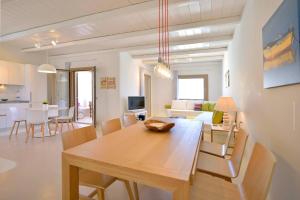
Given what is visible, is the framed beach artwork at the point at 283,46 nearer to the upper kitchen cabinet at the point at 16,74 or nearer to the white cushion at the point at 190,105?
the white cushion at the point at 190,105

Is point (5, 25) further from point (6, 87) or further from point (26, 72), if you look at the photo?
point (6, 87)

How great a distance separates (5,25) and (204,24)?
430 centimetres

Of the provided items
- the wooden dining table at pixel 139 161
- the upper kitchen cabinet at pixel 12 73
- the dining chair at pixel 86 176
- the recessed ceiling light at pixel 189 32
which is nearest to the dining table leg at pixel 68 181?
the wooden dining table at pixel 139 161

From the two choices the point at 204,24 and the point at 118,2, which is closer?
the point at 118,2

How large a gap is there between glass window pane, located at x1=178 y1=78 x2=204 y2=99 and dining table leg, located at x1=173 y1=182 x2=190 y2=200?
7.38 metres

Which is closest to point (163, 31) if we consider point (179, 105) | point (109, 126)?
point (109, 126)

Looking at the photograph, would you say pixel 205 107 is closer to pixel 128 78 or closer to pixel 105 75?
pixel 128 78

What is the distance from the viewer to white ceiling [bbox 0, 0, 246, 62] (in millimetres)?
2697

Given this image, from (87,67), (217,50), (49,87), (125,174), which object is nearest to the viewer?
(125,174)

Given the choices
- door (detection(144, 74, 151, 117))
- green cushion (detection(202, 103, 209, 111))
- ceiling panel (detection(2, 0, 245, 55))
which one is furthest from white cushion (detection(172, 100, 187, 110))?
ceiling panel (detection(2, 0, 245, 55))

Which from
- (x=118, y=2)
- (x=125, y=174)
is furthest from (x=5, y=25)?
(x=125, y=174)

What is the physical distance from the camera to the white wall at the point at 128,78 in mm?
5730

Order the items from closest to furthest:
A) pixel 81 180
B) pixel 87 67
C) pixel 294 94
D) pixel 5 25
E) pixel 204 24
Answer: pixel 294 94 < pixel 81 180 < pixel 204 24 < pixel 5 25 < pixel 87 67

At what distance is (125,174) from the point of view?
3.07ft
